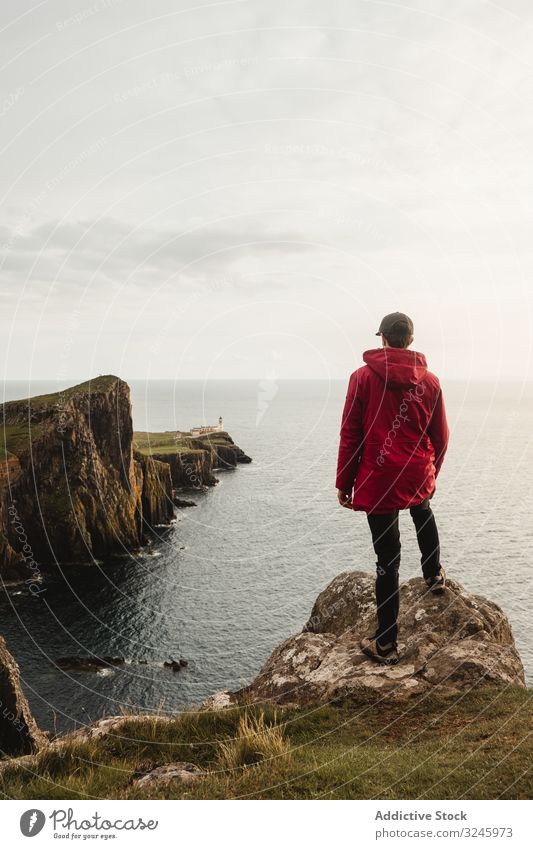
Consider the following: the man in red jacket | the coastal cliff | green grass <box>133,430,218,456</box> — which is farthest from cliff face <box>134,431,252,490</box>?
the man in red jacket

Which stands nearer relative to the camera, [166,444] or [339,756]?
[339,756]

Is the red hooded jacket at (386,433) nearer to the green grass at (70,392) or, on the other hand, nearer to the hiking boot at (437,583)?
the hiking boot at (437,583)

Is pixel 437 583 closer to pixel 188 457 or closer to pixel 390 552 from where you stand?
pixel 390 552

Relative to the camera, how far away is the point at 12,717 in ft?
45.0

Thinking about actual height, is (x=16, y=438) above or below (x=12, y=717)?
above

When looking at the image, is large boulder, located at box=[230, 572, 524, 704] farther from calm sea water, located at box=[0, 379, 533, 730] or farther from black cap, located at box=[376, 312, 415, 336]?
calm sea water, located at box=[0, 379, 533, 730]

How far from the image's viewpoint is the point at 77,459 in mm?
72438

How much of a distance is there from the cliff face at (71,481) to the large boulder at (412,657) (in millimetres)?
59516

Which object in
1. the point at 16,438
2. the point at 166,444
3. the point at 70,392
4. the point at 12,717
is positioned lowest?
the point at 166,444

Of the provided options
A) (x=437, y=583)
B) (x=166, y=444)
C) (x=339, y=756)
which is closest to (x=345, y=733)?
(x=339, y=756)

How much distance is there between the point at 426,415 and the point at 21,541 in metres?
67.3

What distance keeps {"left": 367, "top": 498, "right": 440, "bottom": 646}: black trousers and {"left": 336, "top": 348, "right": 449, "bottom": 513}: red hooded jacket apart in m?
0.28

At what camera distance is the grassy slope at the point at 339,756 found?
5309 millimetres

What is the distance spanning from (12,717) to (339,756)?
11.2 meters
